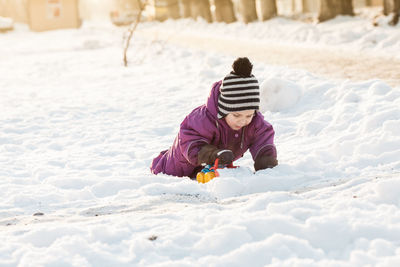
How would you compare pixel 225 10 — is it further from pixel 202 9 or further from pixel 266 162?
pixel 266 162

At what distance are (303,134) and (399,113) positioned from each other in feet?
3.21

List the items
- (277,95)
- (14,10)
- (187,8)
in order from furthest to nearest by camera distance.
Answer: (14,10) → (187,8) → (277,95)

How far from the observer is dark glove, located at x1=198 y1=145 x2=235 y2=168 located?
364 centimetres

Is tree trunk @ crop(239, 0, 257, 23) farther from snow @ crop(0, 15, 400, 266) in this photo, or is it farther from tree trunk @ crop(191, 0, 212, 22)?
snow @ crop(0, 15, 400, 266)

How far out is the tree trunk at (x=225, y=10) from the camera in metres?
21.9

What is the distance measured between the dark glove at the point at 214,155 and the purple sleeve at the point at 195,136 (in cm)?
9

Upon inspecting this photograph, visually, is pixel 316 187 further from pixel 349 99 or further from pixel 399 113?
pixel 349 99

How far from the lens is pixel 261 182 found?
353 cm

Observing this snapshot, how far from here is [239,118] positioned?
378 centimetres

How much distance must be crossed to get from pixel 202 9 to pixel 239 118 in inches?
889

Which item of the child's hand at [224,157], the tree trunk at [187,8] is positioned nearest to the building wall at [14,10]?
the tree trunk at [187,8]

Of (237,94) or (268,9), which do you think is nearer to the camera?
(237,94)

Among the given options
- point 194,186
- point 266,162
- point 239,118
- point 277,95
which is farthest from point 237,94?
point 277,95

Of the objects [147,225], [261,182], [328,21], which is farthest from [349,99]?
[328,21]
